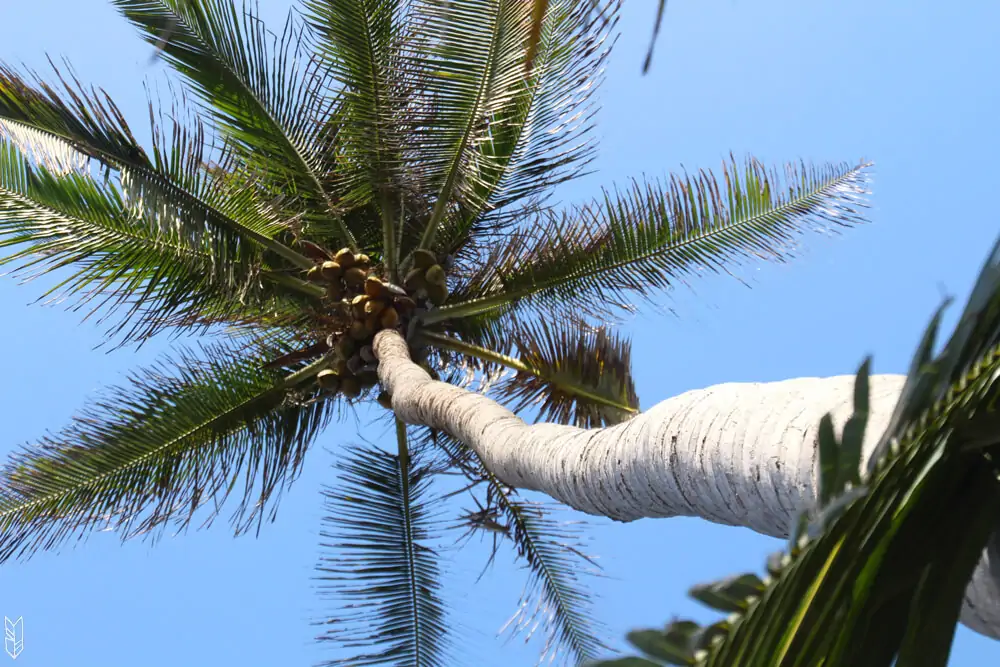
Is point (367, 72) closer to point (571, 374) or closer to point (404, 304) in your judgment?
point (404, 304)

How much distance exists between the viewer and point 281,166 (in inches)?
249

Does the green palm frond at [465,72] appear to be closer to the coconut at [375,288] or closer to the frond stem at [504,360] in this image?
the coconut at [375,288]

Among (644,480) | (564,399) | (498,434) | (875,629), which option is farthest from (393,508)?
(875,629)

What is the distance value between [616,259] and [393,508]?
2750mm

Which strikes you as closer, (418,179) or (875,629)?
(875,629)

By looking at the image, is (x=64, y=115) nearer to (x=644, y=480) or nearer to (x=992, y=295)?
(x=644, y=480)

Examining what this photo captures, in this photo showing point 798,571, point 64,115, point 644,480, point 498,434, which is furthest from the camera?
point 64,115

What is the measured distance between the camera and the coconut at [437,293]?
20.9 ft

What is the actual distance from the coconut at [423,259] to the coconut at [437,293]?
16cm

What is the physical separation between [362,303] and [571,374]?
5.29 ft

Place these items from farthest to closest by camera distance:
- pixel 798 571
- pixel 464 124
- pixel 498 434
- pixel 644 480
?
1. pixel 464 124
2. pixel 498 434
3. pixel 644 480
4. pixel 798 571

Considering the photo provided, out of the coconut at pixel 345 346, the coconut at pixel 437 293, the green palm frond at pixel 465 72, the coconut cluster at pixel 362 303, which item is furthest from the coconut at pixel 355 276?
the green palm frond at pixel 465 72

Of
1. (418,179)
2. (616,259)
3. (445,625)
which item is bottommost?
(445,625)

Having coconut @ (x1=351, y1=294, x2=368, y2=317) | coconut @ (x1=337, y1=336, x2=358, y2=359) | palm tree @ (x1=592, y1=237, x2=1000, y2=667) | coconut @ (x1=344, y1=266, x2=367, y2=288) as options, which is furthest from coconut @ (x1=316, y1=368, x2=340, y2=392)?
palm tree @ (x1=592, y1=237, x2=1000, y2=667)
